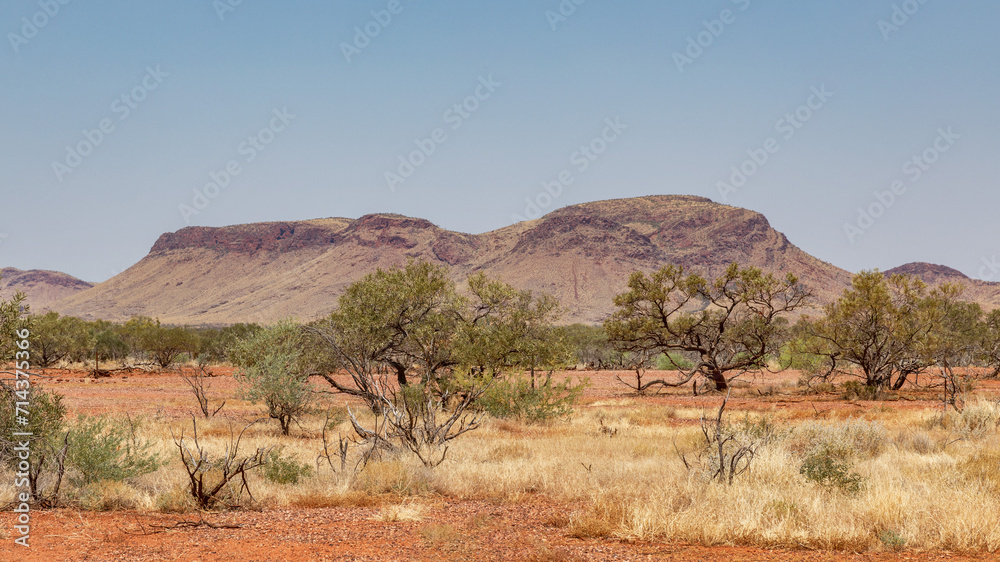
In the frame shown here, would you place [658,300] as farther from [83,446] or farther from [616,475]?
[83,446]

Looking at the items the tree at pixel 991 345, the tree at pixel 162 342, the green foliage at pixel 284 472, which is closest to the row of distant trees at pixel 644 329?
the tree at pixel 991 345

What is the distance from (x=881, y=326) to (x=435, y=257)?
144 meters

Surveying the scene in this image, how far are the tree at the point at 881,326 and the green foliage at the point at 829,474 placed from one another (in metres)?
18.2

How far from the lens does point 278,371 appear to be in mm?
17844

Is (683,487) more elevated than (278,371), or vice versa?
(278,371)

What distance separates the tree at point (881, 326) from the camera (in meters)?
25.6

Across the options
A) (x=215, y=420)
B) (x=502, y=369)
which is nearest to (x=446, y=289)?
(x=502, y=369)

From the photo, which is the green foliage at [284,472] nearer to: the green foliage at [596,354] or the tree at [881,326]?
the tree at [881,326]

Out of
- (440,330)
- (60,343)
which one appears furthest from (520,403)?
(60,343)

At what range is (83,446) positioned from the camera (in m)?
9.62

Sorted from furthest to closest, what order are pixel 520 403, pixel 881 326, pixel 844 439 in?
pixel 881 326 < pixel 520 403 < pixel 844 439

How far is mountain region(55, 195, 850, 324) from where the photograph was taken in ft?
457

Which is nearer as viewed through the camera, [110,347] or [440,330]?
[440,330]

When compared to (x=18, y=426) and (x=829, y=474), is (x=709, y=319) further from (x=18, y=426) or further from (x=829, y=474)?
(x=18, y=426)
